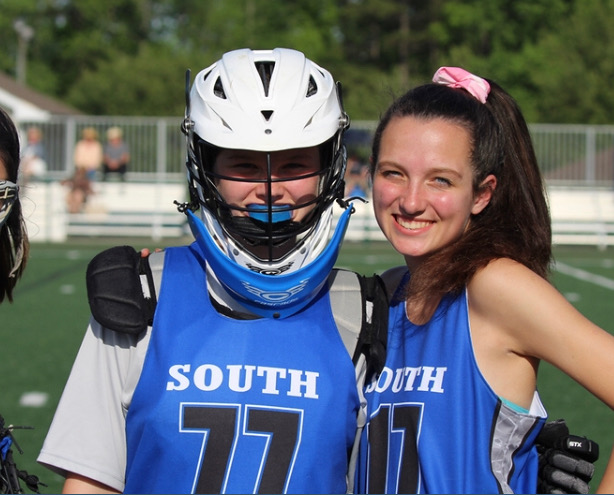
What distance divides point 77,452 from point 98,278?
15.9 inches

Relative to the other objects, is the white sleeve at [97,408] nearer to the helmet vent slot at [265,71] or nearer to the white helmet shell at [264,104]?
the white helmet shell at [264,104]

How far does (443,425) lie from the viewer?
238cm

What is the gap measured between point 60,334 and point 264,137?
24.4 feet

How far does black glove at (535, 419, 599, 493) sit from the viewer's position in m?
2.51

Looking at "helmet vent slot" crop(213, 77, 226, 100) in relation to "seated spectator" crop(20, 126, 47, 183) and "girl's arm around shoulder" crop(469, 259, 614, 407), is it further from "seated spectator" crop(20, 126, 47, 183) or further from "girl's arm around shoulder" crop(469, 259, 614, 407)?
"seated spectator" crop(20, 126, 47, 183)

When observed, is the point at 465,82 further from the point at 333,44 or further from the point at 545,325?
the point at 333,44

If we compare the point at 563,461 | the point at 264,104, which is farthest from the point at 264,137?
the point at 563,461

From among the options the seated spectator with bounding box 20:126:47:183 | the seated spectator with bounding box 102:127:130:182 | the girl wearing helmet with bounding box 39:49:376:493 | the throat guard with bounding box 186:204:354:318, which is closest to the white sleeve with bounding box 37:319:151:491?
the girl wearing helmet with bounding box 39:49:376:493

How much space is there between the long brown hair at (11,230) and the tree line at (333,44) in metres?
36.1

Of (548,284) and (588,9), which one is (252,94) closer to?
(548,284)

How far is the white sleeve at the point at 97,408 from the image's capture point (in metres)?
2.33

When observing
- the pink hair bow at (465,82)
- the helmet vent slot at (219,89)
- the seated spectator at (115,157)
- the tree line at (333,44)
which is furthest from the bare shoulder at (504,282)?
the tree line at (333,44)

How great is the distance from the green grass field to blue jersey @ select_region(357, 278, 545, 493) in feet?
9.27

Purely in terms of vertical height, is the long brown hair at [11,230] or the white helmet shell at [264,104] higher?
the white helmet shell at [264,104]
